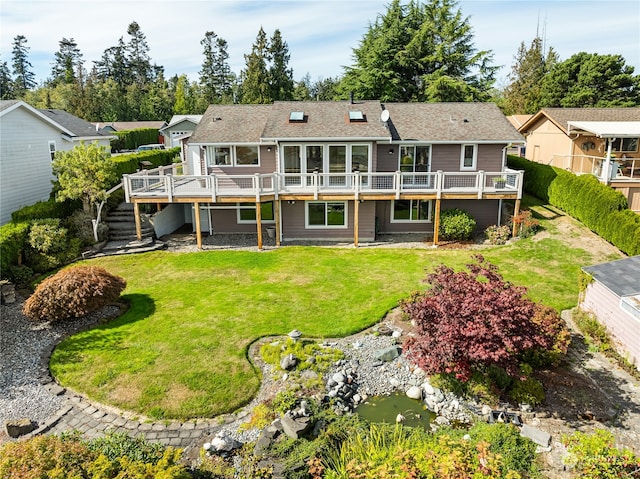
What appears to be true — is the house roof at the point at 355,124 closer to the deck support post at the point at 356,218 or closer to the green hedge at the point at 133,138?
the deck support post at the point at 356,218

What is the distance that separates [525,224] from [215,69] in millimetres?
80599

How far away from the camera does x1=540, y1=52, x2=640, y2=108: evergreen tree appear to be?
41.9 metres

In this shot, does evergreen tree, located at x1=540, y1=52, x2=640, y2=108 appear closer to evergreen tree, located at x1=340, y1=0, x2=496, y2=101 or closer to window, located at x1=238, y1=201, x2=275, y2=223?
evergreen tree, located at x1=340, y1=0, x2=496, y2=101

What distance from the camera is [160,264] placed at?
60.6ft

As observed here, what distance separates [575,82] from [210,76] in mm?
64684

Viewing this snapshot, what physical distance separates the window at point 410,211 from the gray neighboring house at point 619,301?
32.0 ft

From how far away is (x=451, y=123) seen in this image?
2297 centimetres

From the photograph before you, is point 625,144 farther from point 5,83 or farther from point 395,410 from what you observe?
point 5,83

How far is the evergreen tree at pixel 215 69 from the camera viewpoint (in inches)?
3408

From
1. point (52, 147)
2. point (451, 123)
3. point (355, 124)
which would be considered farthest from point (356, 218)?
point (52, 147)

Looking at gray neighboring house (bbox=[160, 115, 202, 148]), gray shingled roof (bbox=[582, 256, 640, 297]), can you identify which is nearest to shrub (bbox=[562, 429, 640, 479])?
gray shingled roof (bbox=[582, 256, 640, 297])

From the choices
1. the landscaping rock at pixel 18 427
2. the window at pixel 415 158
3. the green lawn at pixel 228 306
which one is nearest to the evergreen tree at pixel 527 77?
the window at pixel 415 158

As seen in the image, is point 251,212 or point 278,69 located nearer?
point 251,212

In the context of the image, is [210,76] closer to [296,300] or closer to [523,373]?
[296,300]
